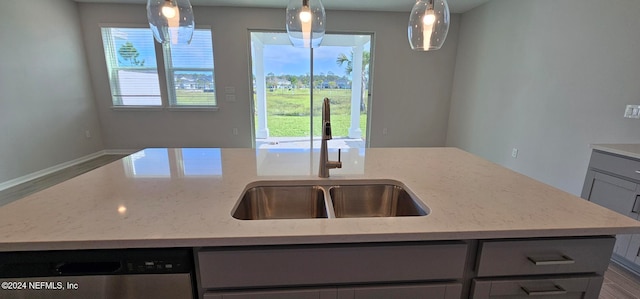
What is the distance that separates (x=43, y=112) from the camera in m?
3.62

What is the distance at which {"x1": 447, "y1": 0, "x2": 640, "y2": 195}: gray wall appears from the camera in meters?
2.17

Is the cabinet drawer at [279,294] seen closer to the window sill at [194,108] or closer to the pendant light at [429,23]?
the pendant light at [429,23]

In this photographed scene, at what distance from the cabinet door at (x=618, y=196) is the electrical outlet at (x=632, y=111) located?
66 centimetres

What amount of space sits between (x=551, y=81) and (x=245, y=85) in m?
4.14

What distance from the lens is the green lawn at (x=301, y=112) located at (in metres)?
4.91

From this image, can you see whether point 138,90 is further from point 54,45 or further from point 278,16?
point 278,16

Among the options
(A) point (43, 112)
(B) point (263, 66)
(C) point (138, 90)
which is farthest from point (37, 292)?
(B) point (263, 66)

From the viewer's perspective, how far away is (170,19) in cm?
152

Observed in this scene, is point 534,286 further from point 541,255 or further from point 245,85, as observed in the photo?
point 245,85

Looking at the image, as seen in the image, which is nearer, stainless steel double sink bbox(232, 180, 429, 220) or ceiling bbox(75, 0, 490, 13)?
stainless steel double sink bbox(232, 180, 429, 220)

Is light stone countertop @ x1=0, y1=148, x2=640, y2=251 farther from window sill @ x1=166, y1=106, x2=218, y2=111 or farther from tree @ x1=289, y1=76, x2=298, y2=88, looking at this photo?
tree @ x1=289, y1=76, x2=298, y2=88

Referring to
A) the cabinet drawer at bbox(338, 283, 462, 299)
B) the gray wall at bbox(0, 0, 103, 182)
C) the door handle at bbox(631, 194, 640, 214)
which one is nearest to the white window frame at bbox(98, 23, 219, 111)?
the gray wall at bbox(0, 0, 103, 182)

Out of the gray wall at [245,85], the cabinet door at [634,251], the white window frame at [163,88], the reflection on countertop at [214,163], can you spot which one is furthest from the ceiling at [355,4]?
the cabinet door at [634,251]

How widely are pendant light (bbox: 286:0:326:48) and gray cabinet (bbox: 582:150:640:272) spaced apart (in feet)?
7.10
